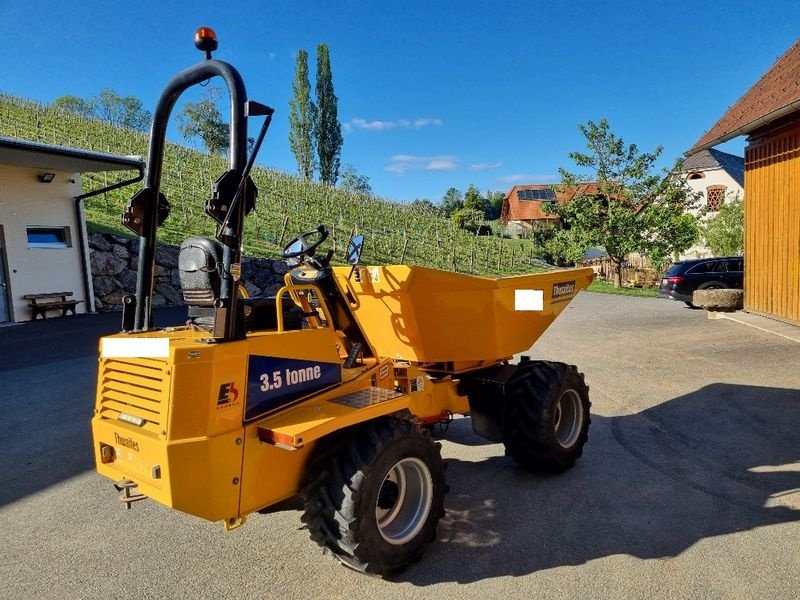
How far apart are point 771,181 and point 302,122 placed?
47.0m

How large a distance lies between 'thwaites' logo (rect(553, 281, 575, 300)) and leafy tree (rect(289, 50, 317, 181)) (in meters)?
49.6

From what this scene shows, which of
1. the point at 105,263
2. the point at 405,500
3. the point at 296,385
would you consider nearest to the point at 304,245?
the point at 296,385

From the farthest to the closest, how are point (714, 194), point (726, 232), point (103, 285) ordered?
point (714, 194) < point (726, 232) < point (103, 285)

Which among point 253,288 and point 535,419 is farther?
point 253,288

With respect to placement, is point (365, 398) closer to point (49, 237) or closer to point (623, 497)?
point (623, 497)

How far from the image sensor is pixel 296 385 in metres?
3.11

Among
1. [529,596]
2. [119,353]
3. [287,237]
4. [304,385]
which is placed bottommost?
[529,596]

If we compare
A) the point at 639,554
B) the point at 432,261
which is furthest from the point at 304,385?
the point at 432,261

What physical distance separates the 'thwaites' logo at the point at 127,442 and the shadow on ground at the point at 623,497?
1.63m

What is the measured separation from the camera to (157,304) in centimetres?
1695

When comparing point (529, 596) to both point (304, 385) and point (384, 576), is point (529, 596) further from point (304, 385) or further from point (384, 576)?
point (304, 385)

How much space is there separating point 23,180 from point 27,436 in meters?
10.7

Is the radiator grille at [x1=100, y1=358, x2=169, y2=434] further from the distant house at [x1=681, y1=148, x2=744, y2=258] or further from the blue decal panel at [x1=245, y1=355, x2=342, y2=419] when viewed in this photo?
the distant house at [x1=681, y1=148, x2=744, y2=258]

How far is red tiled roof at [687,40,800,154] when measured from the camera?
9797mm
